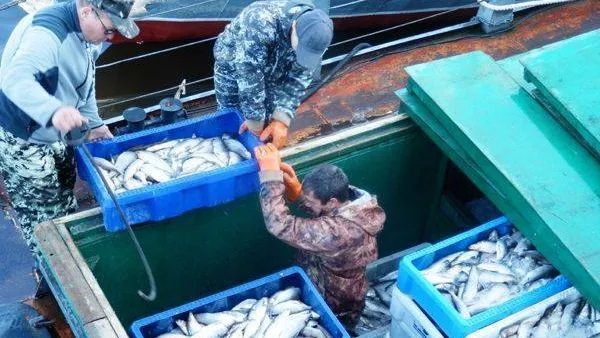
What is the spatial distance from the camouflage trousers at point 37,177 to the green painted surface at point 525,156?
2499 mm

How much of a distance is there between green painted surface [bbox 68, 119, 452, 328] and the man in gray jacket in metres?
0.66

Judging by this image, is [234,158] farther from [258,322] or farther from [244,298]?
[258,322]

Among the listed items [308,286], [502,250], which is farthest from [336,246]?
[502,250]

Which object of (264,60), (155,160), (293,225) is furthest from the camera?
(264,60)

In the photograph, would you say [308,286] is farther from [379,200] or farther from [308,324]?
[379,200]

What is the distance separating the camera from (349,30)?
10133 millimetres

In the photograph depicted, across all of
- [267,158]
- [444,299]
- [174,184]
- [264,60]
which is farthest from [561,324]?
[264,60]

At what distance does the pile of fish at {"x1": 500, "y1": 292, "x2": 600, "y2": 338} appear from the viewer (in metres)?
3.59

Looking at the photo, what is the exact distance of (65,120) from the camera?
3586mm

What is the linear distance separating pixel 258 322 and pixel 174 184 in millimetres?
949

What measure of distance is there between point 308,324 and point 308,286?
0.24 metres

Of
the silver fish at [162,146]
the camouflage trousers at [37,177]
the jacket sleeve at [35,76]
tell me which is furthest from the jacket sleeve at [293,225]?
the camouflage trousers at [37,177]

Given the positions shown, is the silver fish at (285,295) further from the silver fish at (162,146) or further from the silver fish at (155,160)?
the silver fish at (162,146)

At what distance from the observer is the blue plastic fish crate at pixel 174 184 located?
3.96 metres
